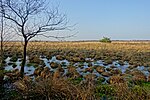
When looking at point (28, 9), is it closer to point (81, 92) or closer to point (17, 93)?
point (17, 93)

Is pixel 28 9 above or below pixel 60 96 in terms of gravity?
above

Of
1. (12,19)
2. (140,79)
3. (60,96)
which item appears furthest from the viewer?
(140,79)

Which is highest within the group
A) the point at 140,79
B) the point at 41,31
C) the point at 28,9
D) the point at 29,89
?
the point at 28,9

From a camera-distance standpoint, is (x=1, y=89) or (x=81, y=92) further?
(x=1, y=89)

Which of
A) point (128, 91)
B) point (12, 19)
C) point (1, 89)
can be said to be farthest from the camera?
point (12, 19)

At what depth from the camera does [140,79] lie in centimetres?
1736

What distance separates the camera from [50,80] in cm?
865

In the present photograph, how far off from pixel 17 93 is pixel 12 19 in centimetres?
487

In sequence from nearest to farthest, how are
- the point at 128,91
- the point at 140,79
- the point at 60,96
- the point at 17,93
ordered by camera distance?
the point at 128,91, the point at 60,96, the point at 17,93, the point at 140,79

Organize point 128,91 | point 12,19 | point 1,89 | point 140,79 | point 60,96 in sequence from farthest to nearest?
point 140,79 → point 12,19 → point 1,89 → point 60,96 → point 128,91

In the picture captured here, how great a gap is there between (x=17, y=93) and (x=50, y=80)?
3.94 feet

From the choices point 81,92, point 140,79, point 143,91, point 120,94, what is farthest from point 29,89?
point 140,79

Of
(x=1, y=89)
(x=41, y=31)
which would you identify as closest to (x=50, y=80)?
(x=1, y=89)

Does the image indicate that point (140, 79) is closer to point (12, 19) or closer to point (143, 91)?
point (12, 19)
